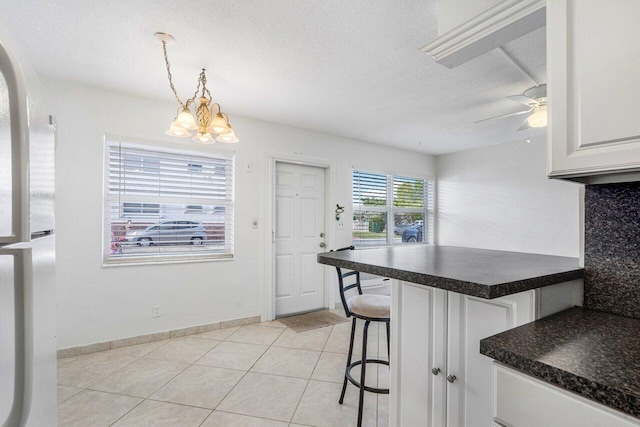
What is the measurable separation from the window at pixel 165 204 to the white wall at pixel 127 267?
0.38 ft

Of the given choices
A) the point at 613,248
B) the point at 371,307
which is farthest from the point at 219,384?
the point at 613,248

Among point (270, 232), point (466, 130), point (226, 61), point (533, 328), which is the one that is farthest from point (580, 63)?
point (466, 130)

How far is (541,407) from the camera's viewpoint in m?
0.70

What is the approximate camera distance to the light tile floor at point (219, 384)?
191 centimetres

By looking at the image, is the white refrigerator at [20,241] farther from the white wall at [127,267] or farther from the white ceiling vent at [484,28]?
the white wall at [127,267]

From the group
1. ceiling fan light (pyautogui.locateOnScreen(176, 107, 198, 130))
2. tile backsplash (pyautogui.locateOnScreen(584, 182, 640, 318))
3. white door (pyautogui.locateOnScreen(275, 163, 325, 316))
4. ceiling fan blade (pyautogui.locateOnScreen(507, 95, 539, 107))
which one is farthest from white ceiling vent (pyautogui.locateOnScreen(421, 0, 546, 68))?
white door (pyautogui.locateOnScreen(275, 163, 325, 316))

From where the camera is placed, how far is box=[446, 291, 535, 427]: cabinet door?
3.46 ft

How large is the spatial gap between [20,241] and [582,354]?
4.31 feet

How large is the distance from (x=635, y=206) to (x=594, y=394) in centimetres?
78

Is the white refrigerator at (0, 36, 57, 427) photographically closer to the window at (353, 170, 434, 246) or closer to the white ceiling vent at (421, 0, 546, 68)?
the white ceiling vent at (421, 0, 546, 68)

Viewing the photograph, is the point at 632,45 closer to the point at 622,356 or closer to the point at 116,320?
the point at 622,356

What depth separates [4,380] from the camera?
0.64m

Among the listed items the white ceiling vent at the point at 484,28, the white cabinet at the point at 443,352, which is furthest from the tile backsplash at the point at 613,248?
the white ceiling vent at the point at 484,28

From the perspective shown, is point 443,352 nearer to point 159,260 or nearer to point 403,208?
point 159,260
